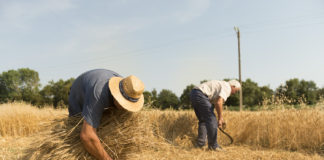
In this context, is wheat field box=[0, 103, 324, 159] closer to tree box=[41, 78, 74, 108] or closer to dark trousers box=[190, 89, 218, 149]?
dark trousers box=[190, 89, 218, 149]

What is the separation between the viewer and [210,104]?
183 inches

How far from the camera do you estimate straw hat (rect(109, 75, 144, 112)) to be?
2.34 meters

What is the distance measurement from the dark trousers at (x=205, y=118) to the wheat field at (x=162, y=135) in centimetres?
27

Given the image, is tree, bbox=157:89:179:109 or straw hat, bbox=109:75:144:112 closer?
straw hat, bbox=109:75:144:112

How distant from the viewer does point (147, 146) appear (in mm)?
2982

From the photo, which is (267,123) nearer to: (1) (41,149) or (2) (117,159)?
(2) (117,159)

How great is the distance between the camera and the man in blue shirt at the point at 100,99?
2.27 meters

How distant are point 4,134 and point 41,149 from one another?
17.8ft

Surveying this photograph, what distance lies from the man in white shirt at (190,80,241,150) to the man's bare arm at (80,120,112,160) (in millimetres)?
2611

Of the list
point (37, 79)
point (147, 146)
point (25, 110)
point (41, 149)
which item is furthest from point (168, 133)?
point (37, 79)

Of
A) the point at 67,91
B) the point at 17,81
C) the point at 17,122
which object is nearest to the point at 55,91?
the point at 67,91

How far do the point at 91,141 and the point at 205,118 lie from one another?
2750 mm

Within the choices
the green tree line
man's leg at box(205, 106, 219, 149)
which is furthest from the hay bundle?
the green tree line

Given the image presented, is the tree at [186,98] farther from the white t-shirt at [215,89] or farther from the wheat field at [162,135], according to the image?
the white t-shirt at [215,89]
